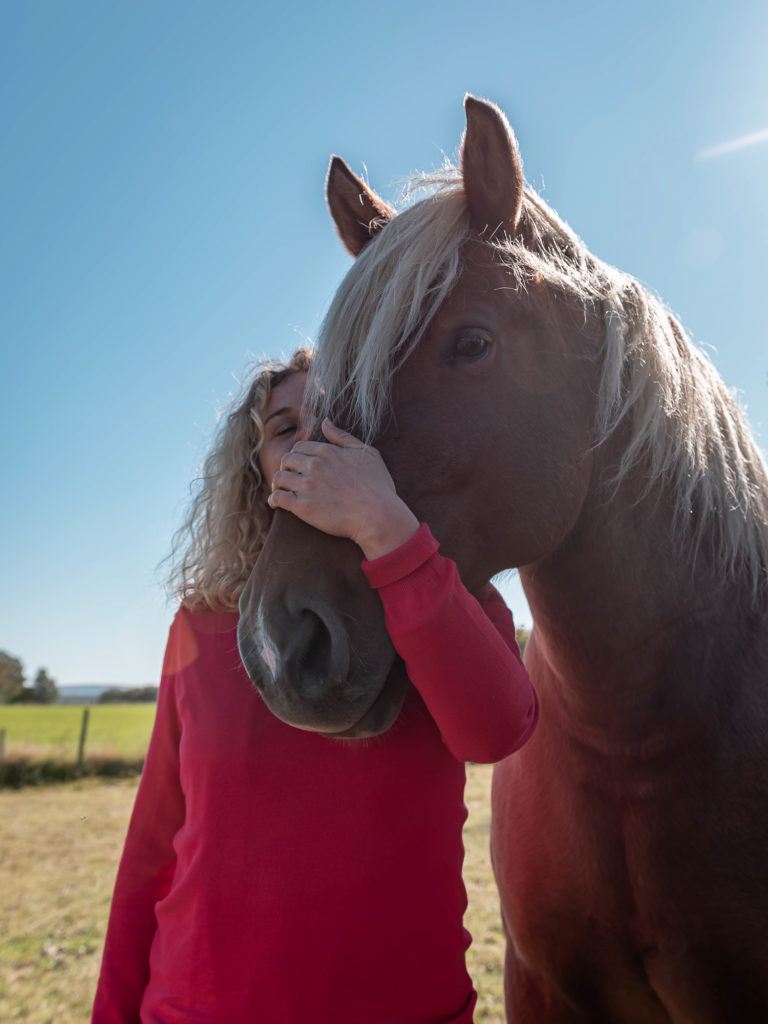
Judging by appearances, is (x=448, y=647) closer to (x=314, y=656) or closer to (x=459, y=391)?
(x=314, y=656)

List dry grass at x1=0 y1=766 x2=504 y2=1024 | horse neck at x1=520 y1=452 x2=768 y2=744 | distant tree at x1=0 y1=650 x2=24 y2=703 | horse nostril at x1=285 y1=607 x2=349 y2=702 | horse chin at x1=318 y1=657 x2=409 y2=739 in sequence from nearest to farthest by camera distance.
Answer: horse nostril at x1=285 y1=607 x2=349 y2=702, horse chin at x1=318 y1=657 x2=409 y2=739, horse neck at x1=520 y1=452 x2=768 y2=744, dry grass at x1=0 y1=766 x2=504 y2=1024, distant tree at x1=0 y1=650 x2=24 y2=703

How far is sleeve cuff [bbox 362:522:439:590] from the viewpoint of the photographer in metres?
1.19

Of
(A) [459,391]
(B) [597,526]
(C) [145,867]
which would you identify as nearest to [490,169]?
(A) [459,391]

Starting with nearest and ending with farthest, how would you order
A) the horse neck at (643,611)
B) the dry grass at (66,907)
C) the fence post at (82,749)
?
1. the horse neck at (643,611)
2. the dry grass at (66,907)
3. the fence post at (82,749)

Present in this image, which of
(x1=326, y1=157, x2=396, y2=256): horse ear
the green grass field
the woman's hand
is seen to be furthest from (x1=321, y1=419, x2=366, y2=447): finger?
the green grass field

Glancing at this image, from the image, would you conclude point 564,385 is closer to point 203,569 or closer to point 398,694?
point 398,694

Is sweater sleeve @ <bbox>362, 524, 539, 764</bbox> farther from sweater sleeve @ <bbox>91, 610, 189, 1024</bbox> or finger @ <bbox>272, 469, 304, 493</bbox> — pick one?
sweater sleeve @ <bbox>91, 610, 189, 1024</bbox>

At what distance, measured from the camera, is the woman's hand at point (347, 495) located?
121 cm

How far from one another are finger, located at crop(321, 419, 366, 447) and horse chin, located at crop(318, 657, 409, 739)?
17.4 inches

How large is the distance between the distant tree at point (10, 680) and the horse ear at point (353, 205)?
46830mm

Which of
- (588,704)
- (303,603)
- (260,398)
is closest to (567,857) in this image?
(588,704)

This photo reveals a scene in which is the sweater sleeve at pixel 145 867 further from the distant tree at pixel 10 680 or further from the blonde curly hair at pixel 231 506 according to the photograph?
the distant tree at pixel 10 680

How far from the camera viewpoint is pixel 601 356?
165cm

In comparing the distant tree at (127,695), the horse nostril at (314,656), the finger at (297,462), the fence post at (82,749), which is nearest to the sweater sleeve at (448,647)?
the horse nostril at (314,656)
